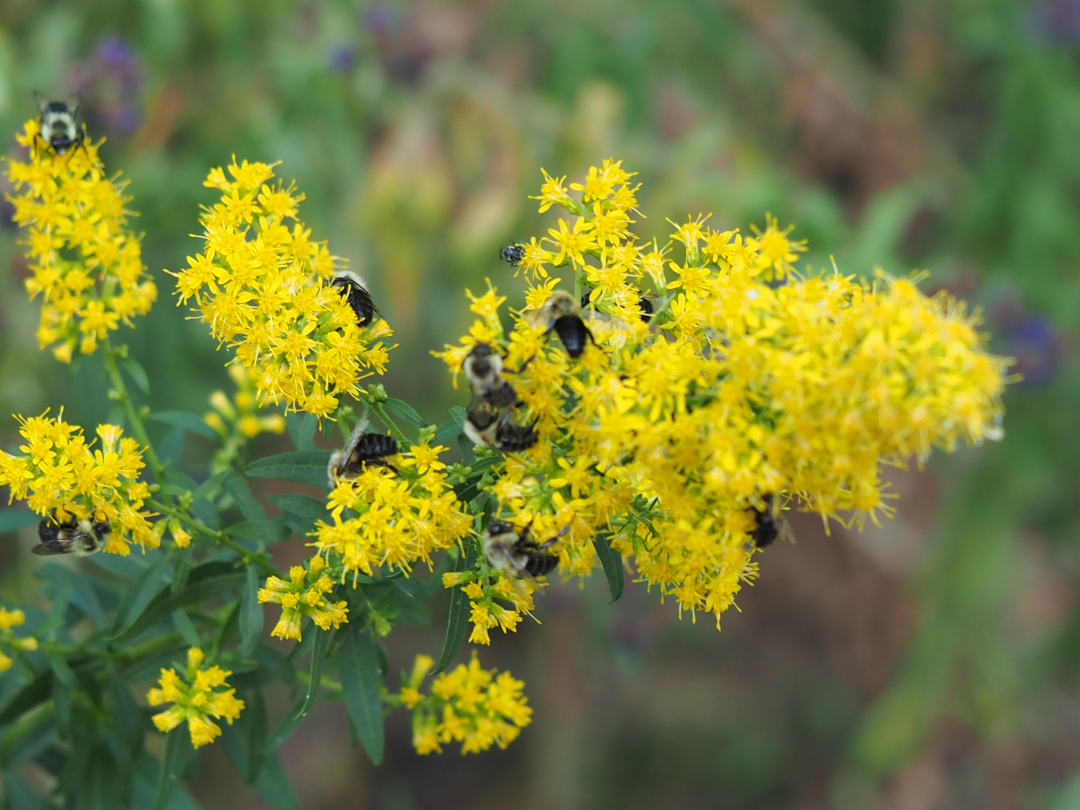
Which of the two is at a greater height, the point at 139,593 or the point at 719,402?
the point at 719,402

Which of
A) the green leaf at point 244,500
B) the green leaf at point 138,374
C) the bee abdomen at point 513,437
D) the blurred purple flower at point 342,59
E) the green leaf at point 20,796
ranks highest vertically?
the blurred purple flower at point 342,59

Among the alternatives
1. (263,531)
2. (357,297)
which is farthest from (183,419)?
(357,297)

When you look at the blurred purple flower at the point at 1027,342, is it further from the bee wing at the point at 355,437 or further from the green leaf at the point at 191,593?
the green leaf at the point at 191,593

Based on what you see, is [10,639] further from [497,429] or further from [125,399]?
[497,429]

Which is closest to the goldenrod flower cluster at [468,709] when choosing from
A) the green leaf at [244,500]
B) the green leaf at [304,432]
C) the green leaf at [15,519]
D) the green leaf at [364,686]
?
the green leaf at [364,686]

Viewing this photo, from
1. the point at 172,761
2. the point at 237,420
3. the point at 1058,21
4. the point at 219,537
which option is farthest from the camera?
the point at 1058,21

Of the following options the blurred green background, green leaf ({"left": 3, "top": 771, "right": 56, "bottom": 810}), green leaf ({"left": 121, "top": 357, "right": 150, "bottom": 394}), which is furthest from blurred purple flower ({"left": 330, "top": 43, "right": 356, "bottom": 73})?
green leaf ({"left": 3, "top": 771, "right": 56, "bottom": 810})
